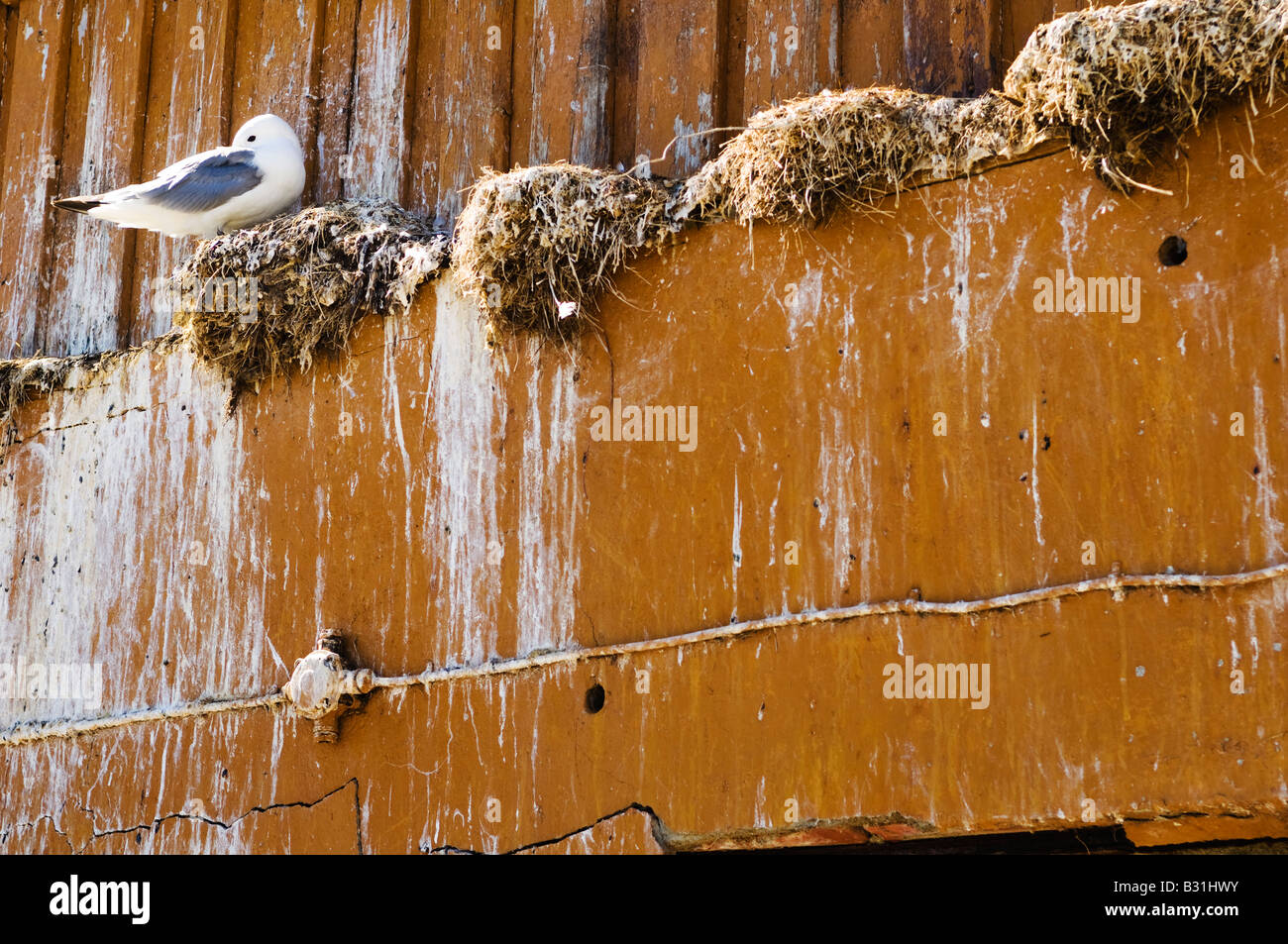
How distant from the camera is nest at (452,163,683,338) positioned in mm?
5391

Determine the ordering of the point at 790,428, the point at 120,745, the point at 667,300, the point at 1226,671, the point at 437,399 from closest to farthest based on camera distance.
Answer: the point at 1226,671 < the point at 790,428 < the point at 667,300 < the point at 437,399 < the point at 120,745

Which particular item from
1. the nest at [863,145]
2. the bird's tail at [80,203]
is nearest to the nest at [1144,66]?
the nest at [863,145]

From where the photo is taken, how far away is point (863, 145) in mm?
4992

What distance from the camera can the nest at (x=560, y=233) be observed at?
539 cm

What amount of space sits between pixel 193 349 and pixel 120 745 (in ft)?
5.10

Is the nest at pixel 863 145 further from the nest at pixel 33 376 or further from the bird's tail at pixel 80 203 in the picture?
the nest at pixel 33 376

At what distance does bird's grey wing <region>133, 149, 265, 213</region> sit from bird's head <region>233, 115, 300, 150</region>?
0.07 metres

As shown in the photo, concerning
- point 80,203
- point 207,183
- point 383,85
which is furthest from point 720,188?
point 80,203

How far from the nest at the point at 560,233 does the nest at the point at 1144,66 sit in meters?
1.38

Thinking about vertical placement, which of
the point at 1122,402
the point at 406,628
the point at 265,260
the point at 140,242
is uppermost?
the point at 140,242

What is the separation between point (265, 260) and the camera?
6090 millimetres

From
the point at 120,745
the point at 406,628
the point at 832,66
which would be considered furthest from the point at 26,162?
the point at 832,66

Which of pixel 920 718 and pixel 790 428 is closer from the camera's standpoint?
pixel 920 718

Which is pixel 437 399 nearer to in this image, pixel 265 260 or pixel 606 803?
pixel 265 260
